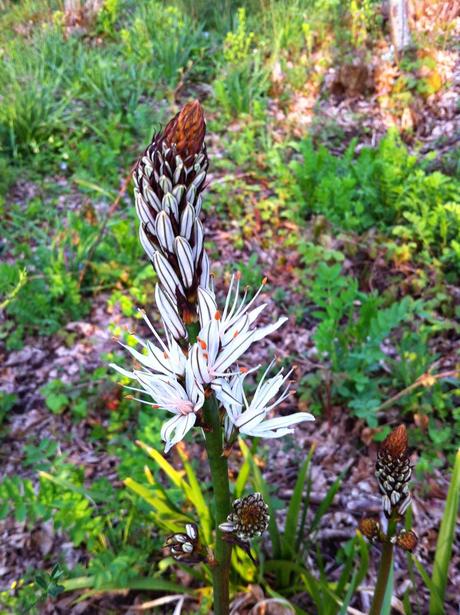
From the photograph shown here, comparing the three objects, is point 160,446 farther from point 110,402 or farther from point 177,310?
point 177,310

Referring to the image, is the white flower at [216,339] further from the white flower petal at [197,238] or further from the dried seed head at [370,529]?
the dried seed head at [370,529]

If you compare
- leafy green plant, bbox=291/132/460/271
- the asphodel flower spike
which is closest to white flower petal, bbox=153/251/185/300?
the asphodel flower spike

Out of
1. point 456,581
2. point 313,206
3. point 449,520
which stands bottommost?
point 456,581

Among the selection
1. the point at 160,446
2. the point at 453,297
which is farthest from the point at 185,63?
the point at 160,446

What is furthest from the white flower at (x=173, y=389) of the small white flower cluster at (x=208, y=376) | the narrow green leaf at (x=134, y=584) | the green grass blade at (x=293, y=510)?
the narrow green leaf at (x=134, y=584)

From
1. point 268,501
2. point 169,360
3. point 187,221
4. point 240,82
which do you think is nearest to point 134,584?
point 268,501

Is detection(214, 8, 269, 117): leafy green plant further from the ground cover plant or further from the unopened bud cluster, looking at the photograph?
the unopened bud cluster
